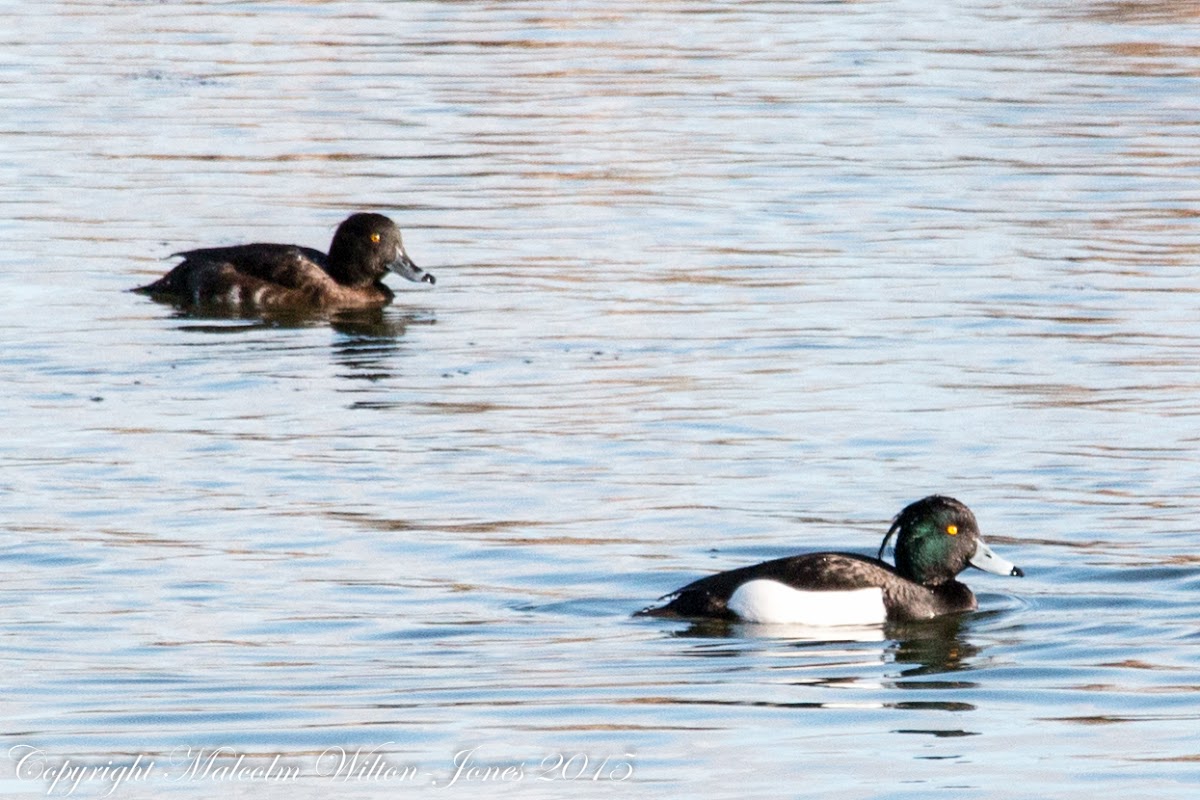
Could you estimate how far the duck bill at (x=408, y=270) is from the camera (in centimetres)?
1803

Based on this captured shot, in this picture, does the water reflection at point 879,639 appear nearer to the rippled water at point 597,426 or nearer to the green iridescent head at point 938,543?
the rippled water at point 597,426

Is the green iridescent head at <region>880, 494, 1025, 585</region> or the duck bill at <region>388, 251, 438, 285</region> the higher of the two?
the duck bill at <region>388, 251, 438, 285</region>

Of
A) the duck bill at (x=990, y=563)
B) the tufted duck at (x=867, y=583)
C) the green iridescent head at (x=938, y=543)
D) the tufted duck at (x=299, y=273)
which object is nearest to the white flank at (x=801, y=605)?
the tufted duck at (x=867, y=583)

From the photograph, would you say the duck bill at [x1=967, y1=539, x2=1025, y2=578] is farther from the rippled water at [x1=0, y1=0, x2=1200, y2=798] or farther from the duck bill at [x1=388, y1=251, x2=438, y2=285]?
the duck bill at [x1=388, y1=251, x2=438, y2=285]

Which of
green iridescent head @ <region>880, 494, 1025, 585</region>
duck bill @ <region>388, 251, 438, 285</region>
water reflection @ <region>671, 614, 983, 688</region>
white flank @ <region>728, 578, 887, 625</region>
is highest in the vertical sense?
duck bill @ <region>388, 251, 438, 285</region>

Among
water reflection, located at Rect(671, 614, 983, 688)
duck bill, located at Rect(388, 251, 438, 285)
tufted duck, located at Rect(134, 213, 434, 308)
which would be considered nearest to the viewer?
water reflection, located at Rect(671, 614, 983, 688)

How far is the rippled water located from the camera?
891 cm

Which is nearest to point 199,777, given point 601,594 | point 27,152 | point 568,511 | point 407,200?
point 601,594

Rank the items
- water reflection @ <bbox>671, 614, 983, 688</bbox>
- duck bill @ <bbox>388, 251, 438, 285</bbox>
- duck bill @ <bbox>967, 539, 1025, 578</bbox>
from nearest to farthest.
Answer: water reflection @ <bbox>671, 614, 983, 688</bbox> < duck bill @ <bbox>967, 539, 1025, 578</bbox> < duck bill @ <bbox>388, 251, 438, 285</bbox>

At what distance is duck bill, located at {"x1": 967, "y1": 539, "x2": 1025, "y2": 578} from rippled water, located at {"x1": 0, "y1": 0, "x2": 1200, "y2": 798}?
0.20m

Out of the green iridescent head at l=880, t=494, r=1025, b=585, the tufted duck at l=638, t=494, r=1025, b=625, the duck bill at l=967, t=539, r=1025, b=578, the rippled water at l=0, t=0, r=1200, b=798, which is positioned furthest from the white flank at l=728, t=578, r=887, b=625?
the duck bill at l=967, t=539, r=1025, b=578

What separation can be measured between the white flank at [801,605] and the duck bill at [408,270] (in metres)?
7.82

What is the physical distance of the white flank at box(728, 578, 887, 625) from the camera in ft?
34.2

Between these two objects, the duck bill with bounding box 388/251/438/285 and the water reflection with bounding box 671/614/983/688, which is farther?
the duck bill with bounding box 388/251/438/285
